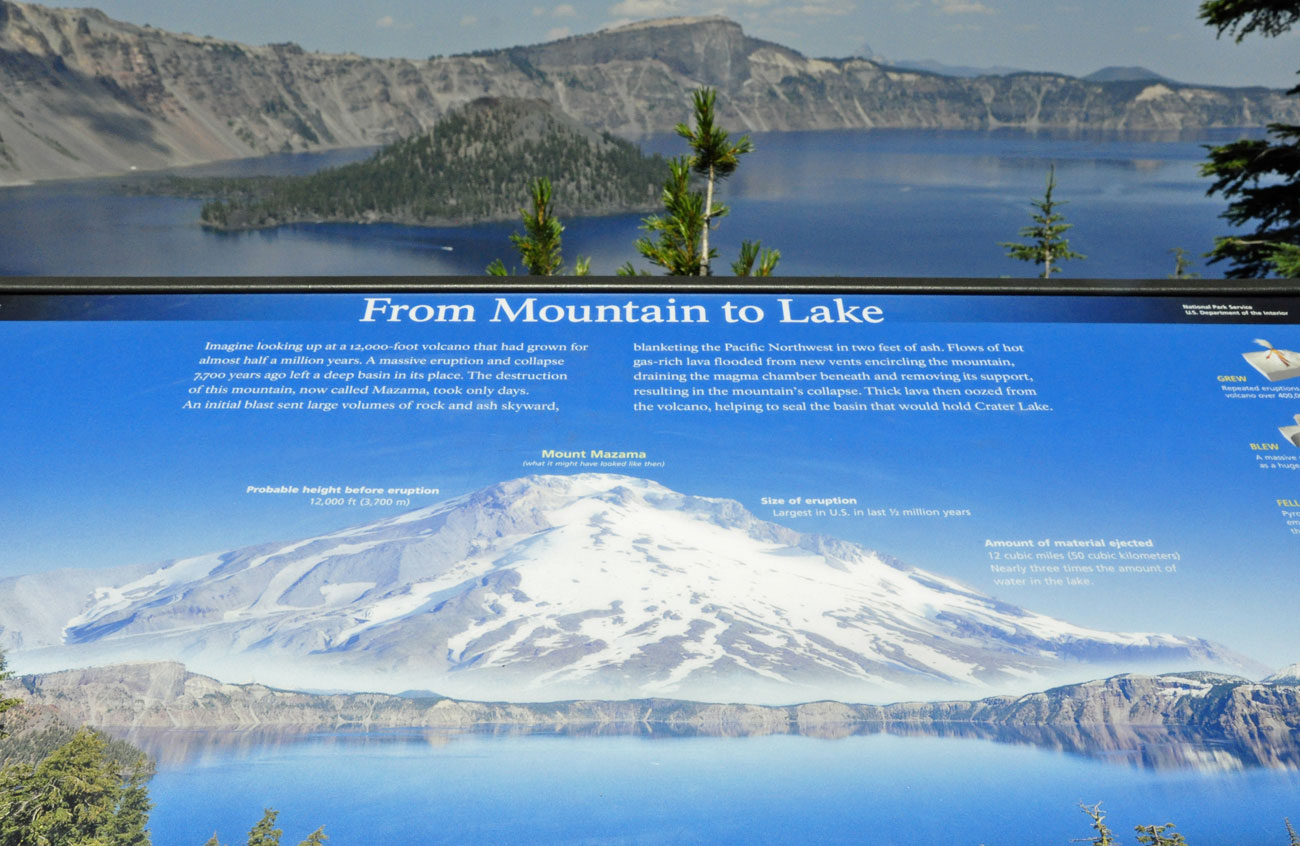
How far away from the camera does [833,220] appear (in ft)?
63.9

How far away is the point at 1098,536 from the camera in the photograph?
2.12m

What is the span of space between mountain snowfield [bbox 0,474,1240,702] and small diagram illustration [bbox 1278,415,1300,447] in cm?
71

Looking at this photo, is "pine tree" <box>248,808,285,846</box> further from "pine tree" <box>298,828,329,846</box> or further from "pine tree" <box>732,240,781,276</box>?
"pine tree" <box>732,240,781,276</box>

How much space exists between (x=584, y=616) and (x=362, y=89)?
800 inches

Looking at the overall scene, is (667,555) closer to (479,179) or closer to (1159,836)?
(1159,836)

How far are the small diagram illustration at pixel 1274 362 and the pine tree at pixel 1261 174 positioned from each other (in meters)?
4.69

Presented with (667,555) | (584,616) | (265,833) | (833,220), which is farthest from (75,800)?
(833,220)

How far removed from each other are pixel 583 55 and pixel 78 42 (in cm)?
1015

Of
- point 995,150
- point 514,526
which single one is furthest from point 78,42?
point 514,526

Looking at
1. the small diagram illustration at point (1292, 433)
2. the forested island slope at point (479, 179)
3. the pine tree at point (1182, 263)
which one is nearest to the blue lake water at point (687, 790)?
the small diagram illustration at point (1292, 433)

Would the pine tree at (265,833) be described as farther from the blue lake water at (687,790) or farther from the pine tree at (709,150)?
the pine tree at (709,150)

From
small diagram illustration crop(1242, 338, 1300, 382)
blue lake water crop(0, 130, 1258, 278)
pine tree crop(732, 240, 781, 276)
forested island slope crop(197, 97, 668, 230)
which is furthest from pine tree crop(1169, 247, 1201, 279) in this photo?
small diagram illustration crop(1242, 338, 1300, 382)

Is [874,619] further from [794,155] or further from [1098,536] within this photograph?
[794,155]

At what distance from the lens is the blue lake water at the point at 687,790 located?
158 centimetres
